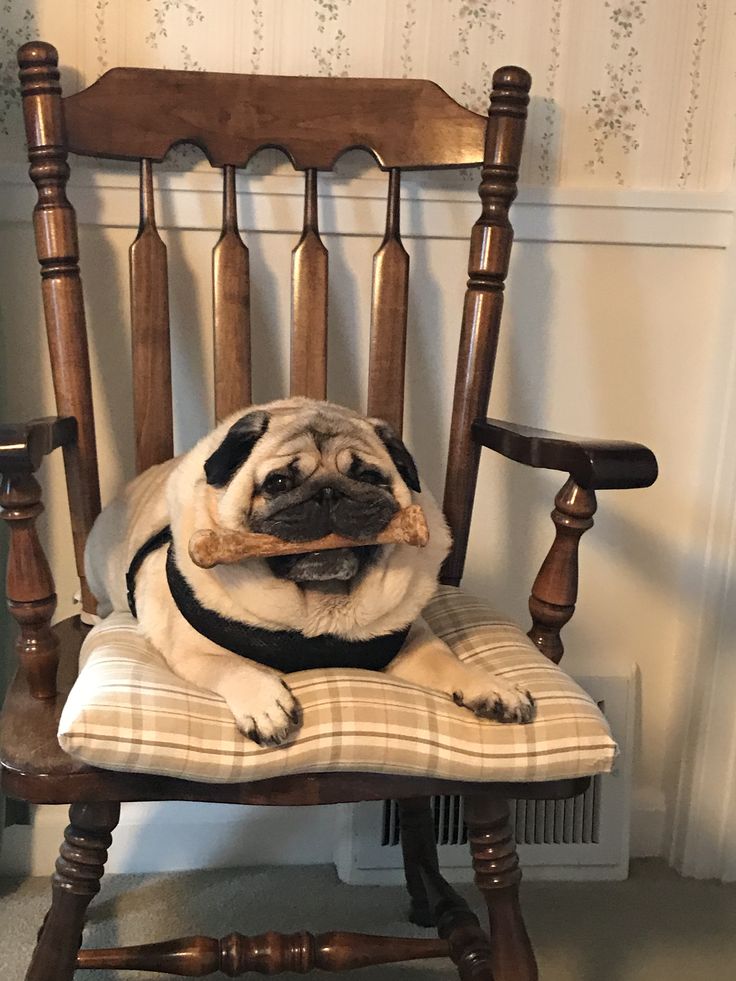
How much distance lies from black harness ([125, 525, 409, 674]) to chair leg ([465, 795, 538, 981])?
156mm

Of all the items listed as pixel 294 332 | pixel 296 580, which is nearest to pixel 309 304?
pixel 294 332

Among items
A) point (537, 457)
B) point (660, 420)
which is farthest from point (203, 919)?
point (660, 420)

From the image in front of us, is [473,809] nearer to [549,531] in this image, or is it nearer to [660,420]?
[549,531]

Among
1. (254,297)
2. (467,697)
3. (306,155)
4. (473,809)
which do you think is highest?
(306,155)

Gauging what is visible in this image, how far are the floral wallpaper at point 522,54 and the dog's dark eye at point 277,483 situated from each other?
627 mm

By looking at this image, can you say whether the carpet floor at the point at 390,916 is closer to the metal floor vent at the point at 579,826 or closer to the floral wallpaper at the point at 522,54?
the metal floor vent at the point at 579,826

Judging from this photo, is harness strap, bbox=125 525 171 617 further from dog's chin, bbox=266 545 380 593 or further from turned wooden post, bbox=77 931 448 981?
→ turned wooden post, bbox=77 931 448 981

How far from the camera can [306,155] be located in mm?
1046

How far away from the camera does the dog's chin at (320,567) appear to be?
736mm

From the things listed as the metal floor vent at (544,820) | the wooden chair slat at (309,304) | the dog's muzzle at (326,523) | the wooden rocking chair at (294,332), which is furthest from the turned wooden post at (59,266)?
the metal floor vent at (544,820)

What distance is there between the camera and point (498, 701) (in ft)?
2.38

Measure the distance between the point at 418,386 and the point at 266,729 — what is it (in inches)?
25.5

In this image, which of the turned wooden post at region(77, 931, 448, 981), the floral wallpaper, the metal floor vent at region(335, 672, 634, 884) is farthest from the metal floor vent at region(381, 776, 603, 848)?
the floral wallpaper

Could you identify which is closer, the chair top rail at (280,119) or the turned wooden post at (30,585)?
the turned wooden post at (30,585)
